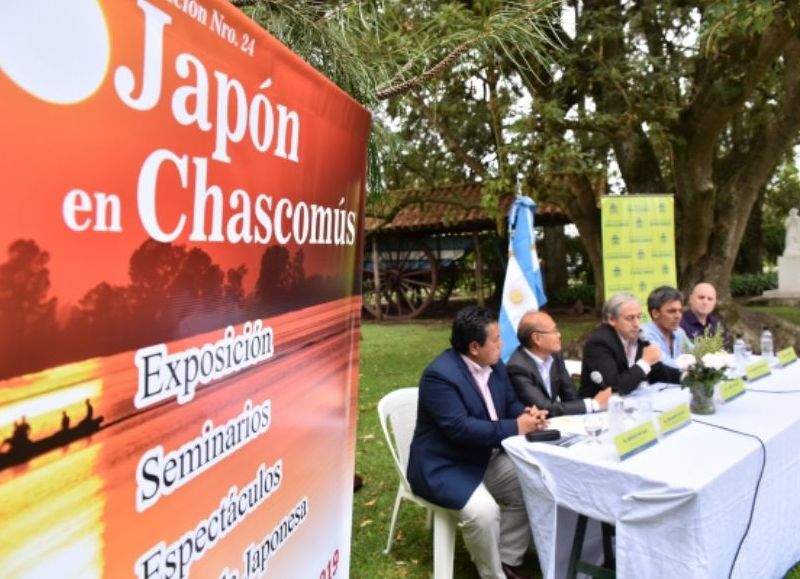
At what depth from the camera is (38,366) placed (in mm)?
717

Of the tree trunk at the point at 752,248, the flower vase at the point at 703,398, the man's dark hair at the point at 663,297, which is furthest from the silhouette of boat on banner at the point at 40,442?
the tree trunk at the point at 752,248

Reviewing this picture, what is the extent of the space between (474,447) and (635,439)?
67 centimetres

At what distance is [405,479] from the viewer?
2.71 m

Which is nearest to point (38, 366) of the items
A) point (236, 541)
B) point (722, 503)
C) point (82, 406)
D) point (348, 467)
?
point (82, 406)

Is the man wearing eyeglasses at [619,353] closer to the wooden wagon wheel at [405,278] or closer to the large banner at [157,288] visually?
the large banner at [157,288]

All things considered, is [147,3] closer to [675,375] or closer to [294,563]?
[294,563]

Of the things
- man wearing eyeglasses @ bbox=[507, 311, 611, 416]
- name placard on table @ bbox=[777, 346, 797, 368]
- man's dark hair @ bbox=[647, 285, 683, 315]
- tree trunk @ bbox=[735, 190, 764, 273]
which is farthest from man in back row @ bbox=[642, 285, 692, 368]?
tree trunk @ bbox=[735, 190, 764, 273]

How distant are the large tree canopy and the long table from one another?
1650 mm

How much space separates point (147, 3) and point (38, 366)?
1.80 ft

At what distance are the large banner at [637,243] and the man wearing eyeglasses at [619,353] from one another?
286cm

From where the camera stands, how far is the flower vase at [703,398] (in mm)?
2570

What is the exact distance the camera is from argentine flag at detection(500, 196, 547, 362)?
16.8 feet

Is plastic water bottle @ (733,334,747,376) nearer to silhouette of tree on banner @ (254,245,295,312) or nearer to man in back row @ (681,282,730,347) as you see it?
man in back row @ (681,282,730,347)

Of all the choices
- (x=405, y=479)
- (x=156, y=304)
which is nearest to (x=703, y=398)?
(x=405, y=479)
